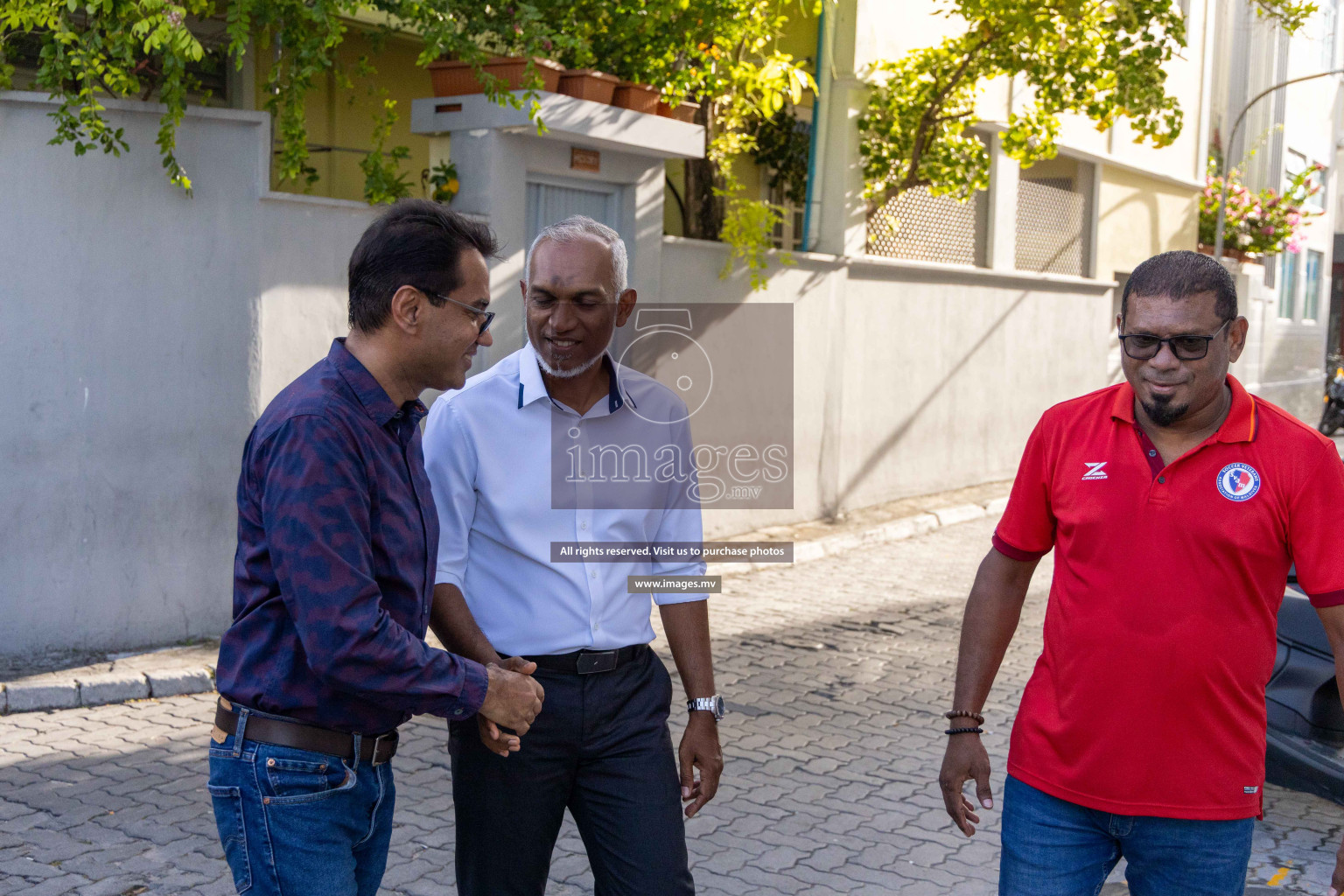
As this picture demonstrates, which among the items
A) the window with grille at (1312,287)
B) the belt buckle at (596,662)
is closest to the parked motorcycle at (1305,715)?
the belt buckle at (596,662)

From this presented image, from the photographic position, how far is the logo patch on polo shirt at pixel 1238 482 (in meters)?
2.61

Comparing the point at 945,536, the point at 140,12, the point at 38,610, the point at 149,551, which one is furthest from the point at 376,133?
the point at 945,536

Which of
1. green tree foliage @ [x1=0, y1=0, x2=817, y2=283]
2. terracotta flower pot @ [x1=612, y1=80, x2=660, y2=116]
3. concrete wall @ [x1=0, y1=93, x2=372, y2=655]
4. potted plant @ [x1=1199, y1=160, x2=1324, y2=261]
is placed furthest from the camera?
potted plant @ [x1=1199, y1=160, x2=1324, y2=261]

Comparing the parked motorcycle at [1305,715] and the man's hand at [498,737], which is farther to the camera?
the parked motorcycle at [1305,715]

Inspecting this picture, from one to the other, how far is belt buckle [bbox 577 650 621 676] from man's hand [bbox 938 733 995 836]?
0.80m

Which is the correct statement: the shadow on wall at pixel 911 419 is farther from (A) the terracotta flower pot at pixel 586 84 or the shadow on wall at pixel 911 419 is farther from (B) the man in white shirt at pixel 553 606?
(B) the man in white shirt at pixel 553 606

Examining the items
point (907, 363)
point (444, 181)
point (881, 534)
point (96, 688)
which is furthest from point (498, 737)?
point (907, 363)

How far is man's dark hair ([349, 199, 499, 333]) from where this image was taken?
2389 mm

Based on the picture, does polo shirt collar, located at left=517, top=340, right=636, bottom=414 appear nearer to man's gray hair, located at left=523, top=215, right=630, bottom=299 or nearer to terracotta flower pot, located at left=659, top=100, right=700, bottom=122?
man's gray hair, located at left=523, top=215, right=630, bottom=299

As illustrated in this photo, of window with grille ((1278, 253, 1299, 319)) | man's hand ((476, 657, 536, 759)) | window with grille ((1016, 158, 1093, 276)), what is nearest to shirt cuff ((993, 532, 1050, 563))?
man's hand ((476, 657, 536, 759))

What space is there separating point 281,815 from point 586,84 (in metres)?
7.24

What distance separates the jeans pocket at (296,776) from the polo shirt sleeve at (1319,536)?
6.36ft

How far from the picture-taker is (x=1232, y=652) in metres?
2.61

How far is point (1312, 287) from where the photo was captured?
2927 centimetres
